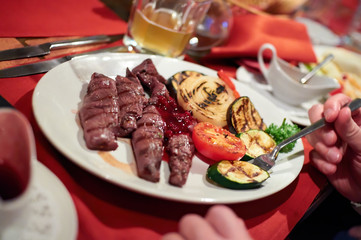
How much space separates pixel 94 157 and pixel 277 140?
144 cm

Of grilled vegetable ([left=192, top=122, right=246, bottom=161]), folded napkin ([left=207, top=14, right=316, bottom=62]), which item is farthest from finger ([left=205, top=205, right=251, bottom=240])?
folded napkin ([left=207, top=14, right=316, bottom=62])

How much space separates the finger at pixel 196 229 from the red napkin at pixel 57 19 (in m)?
1.99

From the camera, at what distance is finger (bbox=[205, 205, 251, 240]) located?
1.23m

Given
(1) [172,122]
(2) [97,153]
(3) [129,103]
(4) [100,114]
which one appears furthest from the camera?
(1) [172,122]

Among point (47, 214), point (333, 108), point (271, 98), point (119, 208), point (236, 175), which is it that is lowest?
point (271, 98)

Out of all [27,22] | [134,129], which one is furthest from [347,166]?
[27,22]

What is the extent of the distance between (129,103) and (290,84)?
1.73 m

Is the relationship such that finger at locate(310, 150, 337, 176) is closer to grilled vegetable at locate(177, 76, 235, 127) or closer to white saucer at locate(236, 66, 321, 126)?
white saucer at locate(236, 66, 321, 126)

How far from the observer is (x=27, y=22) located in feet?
8.57

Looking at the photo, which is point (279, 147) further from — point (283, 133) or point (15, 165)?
point (15, 165)

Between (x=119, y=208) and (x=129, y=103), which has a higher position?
(x=129, y=103)

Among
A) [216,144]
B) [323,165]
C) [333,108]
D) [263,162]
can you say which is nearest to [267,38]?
[333,108]

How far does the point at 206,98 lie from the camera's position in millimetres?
2484

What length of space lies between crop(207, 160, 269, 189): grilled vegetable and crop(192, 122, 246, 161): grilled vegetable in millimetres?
59
